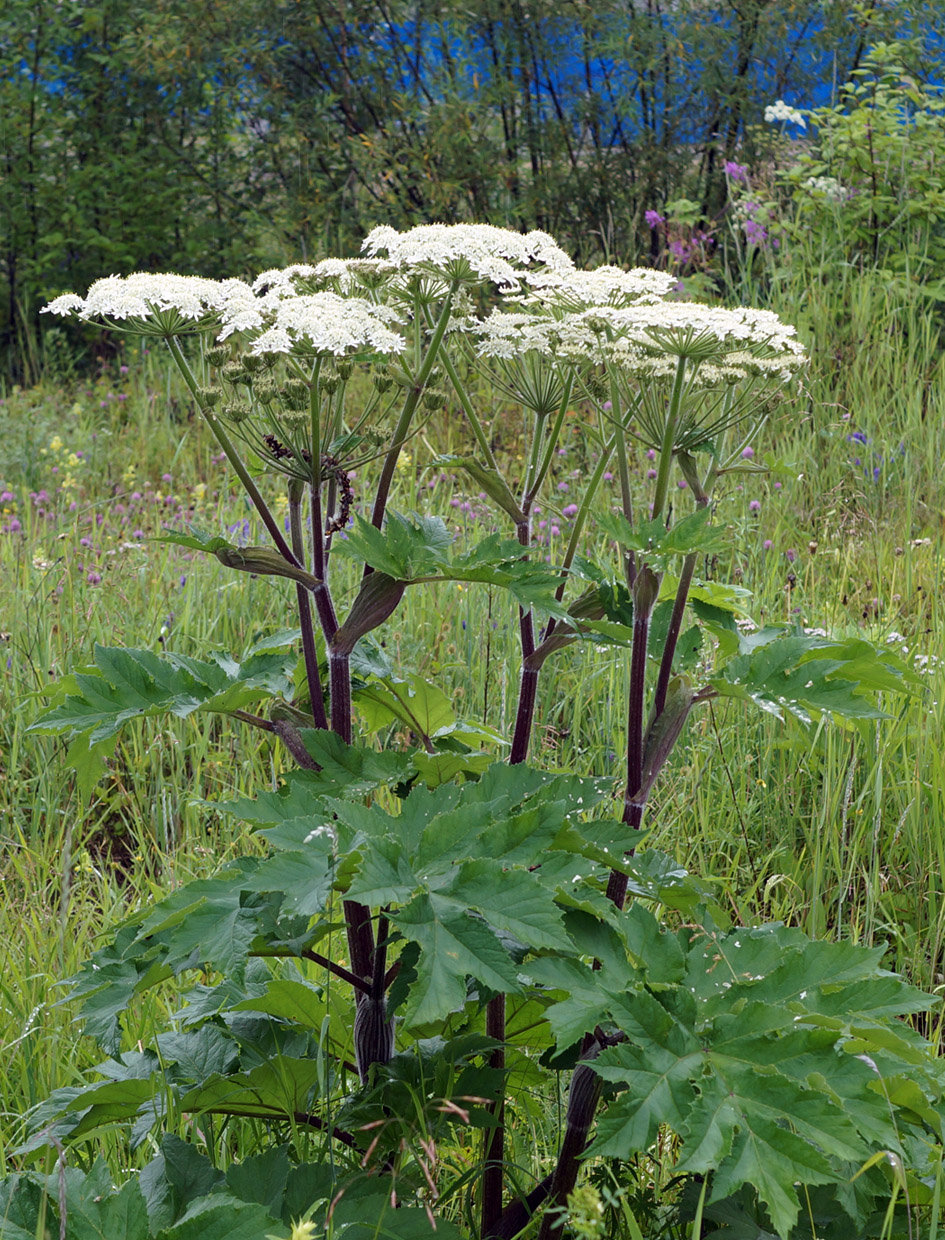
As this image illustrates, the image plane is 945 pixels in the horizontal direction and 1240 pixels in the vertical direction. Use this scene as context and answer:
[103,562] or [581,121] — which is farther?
[581,121]

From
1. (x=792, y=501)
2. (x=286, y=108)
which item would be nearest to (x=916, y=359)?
(x=792, y=501)

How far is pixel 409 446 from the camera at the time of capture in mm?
5629

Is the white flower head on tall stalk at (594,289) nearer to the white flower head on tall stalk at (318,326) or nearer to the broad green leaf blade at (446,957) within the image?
the white flower head on tall stalk at (318,326)

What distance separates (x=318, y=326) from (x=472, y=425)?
276mm

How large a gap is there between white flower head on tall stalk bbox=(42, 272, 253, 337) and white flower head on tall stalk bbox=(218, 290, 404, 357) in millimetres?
42

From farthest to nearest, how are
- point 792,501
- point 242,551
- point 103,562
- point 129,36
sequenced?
point 129,36, point 792,501, point 103,562, point 242,551

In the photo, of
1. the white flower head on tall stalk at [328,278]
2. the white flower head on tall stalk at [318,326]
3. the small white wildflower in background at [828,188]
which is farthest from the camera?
the small white wildflower in background at [828,188]

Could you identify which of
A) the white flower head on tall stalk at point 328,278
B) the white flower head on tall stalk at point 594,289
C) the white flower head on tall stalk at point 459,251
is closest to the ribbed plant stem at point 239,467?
the white flower head on tall stalk at point 328,278

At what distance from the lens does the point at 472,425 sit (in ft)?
5.11

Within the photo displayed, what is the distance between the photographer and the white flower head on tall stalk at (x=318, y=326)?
1382mm

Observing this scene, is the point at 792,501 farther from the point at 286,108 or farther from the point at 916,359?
the point at 286,108

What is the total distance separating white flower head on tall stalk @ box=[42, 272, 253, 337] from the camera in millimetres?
1467

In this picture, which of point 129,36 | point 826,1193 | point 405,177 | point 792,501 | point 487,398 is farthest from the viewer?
point 129,36

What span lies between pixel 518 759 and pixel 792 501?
322 cm
